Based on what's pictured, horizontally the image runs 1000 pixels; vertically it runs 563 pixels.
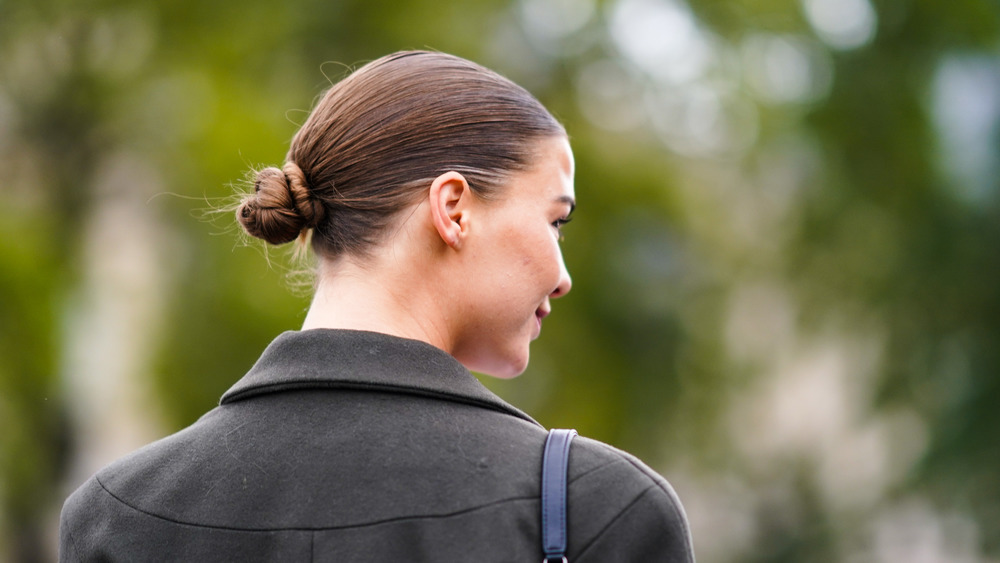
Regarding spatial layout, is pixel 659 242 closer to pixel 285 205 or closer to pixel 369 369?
pixel 285 205

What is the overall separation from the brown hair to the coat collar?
15 cm

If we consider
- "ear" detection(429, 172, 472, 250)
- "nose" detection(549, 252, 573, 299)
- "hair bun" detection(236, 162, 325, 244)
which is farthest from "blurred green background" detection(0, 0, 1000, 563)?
"ear" detection(429, 172, 472, 250)

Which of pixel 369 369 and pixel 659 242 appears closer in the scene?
pixel 369 369

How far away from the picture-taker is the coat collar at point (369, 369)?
1336 millimetres

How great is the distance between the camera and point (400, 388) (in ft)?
4.37

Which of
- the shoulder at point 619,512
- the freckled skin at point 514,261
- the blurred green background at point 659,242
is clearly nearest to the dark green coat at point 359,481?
the shoulder at point 619,512

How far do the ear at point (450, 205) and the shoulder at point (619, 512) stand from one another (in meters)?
0.34

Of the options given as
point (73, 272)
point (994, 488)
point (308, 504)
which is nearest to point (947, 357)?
point (994, 488)

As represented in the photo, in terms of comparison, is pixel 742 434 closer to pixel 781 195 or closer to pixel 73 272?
pixel 781 195

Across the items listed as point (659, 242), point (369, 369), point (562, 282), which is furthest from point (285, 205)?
point (659, 242)

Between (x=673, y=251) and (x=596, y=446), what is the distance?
6.85 meters

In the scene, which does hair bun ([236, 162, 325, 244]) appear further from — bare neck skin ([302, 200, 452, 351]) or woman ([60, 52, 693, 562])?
bare neck skin ([302, 200, 452, 351])

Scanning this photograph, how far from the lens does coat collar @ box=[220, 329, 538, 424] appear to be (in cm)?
134

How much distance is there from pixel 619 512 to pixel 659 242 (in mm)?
6863
